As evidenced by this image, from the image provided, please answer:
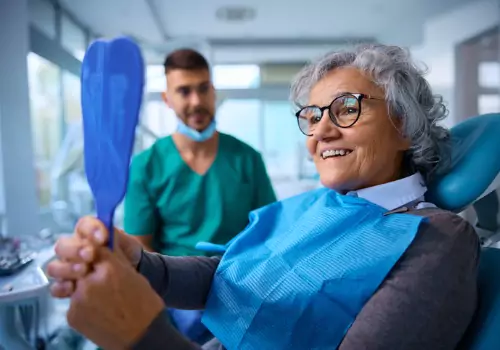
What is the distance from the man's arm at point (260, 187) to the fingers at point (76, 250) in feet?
3.19

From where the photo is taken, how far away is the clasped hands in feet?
1.31

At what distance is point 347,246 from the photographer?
0.75 meters

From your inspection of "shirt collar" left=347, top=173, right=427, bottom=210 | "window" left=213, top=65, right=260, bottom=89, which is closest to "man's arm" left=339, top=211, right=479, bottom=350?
"shirt collar" left=347, top=173, right=427, bottom=210

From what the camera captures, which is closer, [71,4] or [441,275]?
[441,275]

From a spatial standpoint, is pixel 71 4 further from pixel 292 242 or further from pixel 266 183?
pixel 292 242

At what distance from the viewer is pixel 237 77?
5.44 metres

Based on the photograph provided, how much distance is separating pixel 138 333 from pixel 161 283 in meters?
0.31

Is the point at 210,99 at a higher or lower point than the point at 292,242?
higher

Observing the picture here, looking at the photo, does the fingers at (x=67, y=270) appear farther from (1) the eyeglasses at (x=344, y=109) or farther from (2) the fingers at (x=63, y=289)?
(1) the eyeglasses at (x=344, y=109)

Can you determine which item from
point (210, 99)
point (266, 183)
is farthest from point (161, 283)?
point (210, 99)

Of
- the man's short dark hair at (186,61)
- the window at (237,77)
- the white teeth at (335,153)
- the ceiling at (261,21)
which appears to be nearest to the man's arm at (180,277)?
the white teeth at (335,153)

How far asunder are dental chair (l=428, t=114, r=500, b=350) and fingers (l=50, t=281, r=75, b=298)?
718 millimetres

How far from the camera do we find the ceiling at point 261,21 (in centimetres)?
339

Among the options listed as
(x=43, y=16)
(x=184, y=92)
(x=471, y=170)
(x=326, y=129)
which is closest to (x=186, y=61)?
(x=184, y=92)
